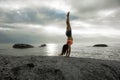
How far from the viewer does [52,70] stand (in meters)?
8.08

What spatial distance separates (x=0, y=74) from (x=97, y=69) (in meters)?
5.06

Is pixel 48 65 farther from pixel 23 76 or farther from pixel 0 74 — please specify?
pixel 0 74

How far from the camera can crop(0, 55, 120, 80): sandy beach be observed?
24.9ft

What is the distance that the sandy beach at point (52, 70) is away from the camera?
7.58 metres

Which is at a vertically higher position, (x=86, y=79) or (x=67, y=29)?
(x=67, y=29)

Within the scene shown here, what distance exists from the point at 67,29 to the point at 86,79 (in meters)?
3.77

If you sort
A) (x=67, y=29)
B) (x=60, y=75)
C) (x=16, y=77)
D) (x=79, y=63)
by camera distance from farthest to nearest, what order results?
(x=67, y=29) < (x=79, y=63) < (x=60, y=75) < (x=16, y=77)

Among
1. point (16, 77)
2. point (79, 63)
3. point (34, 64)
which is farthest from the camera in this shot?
point (79, 63)

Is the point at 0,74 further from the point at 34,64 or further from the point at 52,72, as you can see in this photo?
the point at 52,72

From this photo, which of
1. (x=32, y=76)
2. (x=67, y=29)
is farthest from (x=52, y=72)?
(x=67, y=29)

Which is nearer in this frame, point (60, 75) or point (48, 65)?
point (60, 75)

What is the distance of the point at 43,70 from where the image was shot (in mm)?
8008

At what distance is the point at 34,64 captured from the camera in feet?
27.9

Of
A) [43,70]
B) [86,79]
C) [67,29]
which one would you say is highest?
[67,29]
